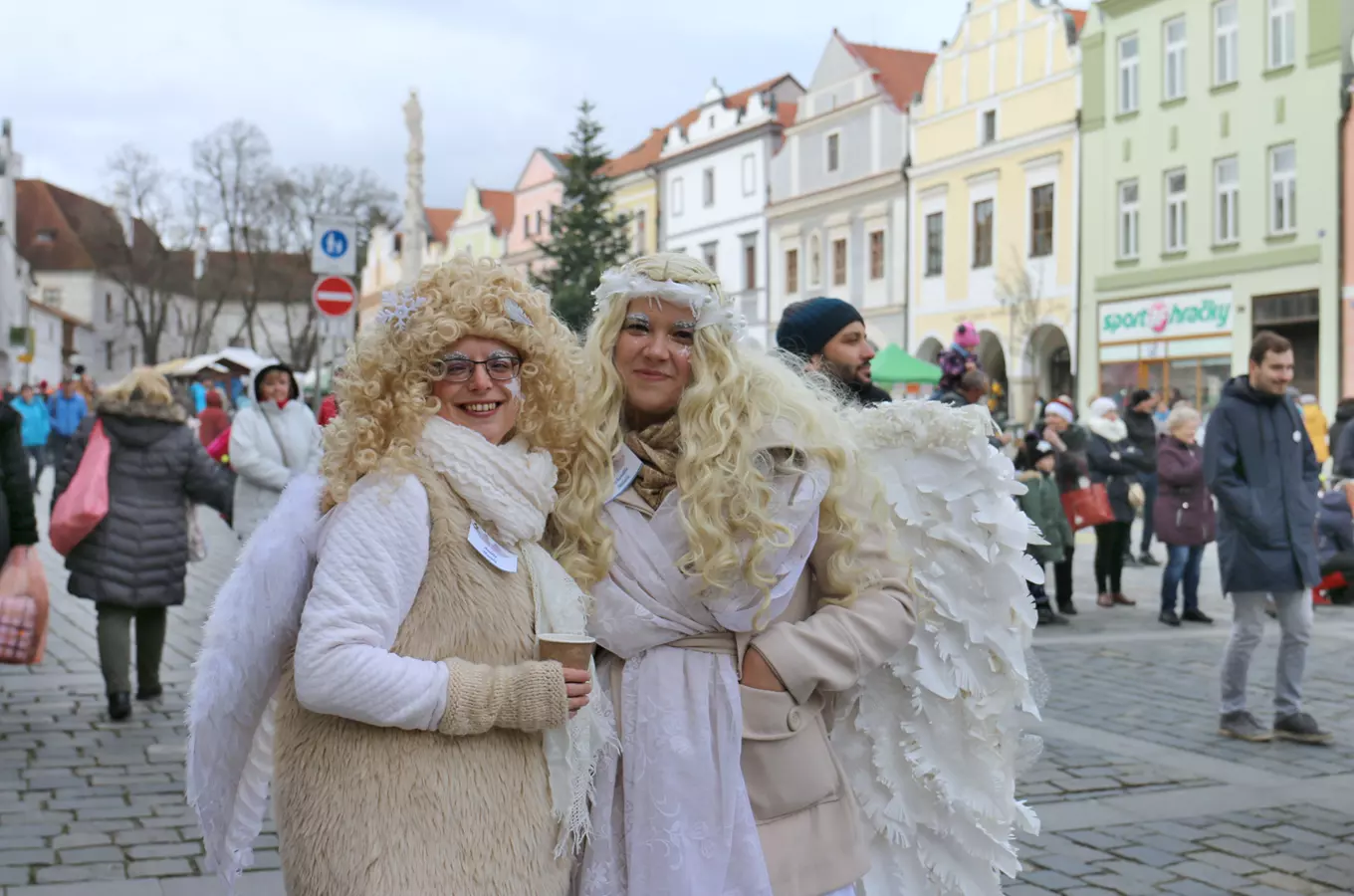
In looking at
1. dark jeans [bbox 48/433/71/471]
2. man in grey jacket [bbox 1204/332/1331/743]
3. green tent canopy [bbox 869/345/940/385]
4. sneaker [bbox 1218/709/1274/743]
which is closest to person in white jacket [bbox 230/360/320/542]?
man in grey jacket [bbox 1204/332/1331/743]

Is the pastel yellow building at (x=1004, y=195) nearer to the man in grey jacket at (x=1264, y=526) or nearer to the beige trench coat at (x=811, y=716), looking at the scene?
the man in grey jacket at (x=1264, y=526)

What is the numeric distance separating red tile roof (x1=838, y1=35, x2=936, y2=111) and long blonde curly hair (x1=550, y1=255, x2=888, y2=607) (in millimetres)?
41190

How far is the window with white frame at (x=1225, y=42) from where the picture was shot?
105 feet

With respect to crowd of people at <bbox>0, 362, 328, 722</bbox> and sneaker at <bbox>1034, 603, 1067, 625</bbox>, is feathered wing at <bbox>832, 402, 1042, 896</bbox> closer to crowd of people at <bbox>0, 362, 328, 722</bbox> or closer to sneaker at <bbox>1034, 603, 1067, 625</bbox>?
crowd of people at <bbox>0, 362, 328, 722</bbox>

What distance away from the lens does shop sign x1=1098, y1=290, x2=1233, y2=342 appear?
32188 mm

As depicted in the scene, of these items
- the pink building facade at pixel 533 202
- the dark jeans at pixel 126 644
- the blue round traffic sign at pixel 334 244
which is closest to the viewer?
the dark jeans at pixel 126 644

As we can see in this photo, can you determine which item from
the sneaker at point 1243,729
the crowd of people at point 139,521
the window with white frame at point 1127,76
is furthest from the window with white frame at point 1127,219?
the crowd of people at point 139,521

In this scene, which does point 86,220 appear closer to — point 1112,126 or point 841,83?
point 841,83

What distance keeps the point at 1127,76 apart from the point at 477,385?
34924mm

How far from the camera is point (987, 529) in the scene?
325 centimetres

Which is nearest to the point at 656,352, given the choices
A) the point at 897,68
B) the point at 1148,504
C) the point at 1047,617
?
the point at 1047,617

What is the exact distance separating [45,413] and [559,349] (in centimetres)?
2915

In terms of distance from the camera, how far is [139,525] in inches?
321

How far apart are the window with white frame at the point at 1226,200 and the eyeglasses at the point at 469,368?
1245 inches
